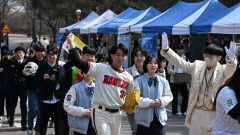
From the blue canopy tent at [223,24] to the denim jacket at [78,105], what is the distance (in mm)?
7366

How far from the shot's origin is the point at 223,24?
40.9 feet

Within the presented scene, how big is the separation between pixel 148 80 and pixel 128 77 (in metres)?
0.73

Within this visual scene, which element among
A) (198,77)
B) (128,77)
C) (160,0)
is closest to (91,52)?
(128,77)

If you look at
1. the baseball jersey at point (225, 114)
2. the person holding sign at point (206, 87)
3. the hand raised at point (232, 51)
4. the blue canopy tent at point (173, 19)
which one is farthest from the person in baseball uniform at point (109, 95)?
the blue canopy tent at point (173, 19)

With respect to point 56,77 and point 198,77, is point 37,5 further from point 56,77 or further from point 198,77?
point 198,77

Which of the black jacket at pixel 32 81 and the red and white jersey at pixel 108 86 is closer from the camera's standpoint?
the red and white jersey at pixel 108 86

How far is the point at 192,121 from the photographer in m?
5.58

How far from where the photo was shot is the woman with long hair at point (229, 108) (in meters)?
3.71

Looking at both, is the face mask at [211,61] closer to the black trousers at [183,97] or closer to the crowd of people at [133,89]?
the crowd of people at [133,89]

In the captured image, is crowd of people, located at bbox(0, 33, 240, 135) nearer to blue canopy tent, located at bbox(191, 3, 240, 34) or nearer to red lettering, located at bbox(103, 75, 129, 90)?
red lettering, located at bbox(103, 75, 129, 90)

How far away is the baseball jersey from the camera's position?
3732 mm

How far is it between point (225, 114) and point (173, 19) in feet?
38.9

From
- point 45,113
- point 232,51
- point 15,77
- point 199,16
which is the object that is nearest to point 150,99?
point 232,51

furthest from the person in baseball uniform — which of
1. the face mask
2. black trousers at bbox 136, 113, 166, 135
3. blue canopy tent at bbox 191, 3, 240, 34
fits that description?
blue canopy tent at bbox 191, 3, 240, 34
